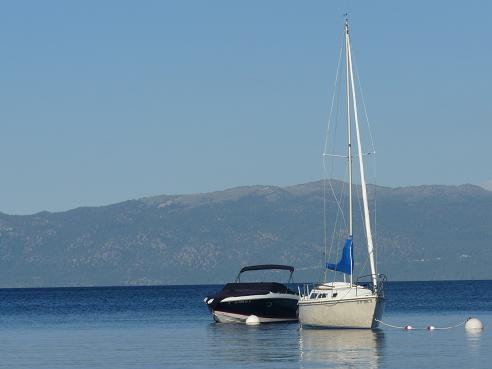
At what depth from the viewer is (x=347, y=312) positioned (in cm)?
8069

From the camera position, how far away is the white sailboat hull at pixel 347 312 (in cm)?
8006

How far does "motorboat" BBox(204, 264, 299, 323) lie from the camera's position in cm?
9706

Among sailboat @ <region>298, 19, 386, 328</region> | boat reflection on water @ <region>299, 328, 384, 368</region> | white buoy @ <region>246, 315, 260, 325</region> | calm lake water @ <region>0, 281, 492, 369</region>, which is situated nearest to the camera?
boat reflection on water @ <region>299, 328, 384, 368</region>

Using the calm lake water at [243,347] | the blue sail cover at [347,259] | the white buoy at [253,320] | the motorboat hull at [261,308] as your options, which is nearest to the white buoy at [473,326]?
the calm lake water at [243,347]

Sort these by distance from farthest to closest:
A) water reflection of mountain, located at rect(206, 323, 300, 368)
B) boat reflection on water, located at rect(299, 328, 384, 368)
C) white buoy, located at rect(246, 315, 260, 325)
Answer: white buoy, located at rect(246, 315, 260, 325) → water reflection of mountain, located at rect(206, 323, 300, 368) → boat reflection on water, located at rect(299, 328, 384, 368)

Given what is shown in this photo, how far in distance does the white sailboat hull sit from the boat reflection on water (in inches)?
16.1

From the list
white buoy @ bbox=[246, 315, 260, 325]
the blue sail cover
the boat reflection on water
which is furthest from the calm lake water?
the blue sail cover

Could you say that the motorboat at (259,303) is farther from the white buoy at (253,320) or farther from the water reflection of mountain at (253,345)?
the water reflection of mountain at (253,345)

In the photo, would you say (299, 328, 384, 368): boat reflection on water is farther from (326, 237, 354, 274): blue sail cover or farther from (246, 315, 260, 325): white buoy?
(246, 315, 260, 325): white buoy

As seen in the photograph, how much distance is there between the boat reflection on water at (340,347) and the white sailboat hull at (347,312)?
1.35 ft

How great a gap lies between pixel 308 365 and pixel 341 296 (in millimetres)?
21340

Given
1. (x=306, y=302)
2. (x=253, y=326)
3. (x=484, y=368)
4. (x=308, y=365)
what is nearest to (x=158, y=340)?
(x=306, y=302)

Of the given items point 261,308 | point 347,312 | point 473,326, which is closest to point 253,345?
point 347,312

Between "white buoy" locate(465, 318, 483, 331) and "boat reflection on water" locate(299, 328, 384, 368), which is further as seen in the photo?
"white buoy" locate(465, 318, 483, 331)
